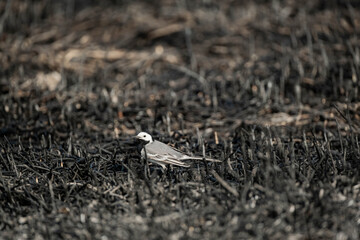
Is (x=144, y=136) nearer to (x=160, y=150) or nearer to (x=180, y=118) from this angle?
(x=160, y=150)

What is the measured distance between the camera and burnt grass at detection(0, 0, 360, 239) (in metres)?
3.64

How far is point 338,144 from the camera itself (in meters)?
5.25

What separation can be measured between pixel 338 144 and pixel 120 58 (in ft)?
15.1

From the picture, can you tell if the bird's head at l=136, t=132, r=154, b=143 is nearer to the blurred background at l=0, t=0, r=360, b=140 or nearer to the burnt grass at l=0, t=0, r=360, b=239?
the burnt grass at l=0, t=0, r=360, b=239

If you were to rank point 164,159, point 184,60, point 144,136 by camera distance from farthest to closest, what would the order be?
point 184,60 < point 144,136 < point 164,159

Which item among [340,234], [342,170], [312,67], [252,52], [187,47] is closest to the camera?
[340,234]

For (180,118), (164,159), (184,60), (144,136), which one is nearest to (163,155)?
(164,159)

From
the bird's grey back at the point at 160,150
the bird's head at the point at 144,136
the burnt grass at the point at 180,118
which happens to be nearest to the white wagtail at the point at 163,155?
the bird's grey back at the point at 160,150

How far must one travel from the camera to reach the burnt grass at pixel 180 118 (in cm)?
364

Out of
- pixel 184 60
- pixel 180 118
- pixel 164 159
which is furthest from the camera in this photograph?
pixel 184 60

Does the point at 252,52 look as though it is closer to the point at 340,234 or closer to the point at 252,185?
the point at 252,185

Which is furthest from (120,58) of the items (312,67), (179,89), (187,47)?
(312,67)

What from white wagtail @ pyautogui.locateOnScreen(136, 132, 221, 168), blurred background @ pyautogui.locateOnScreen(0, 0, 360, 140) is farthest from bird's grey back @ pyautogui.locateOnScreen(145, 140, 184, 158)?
blurred background @ pyautogui.locateOnScreen(0, 0, 360, 140)

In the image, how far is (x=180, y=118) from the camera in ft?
20.8
